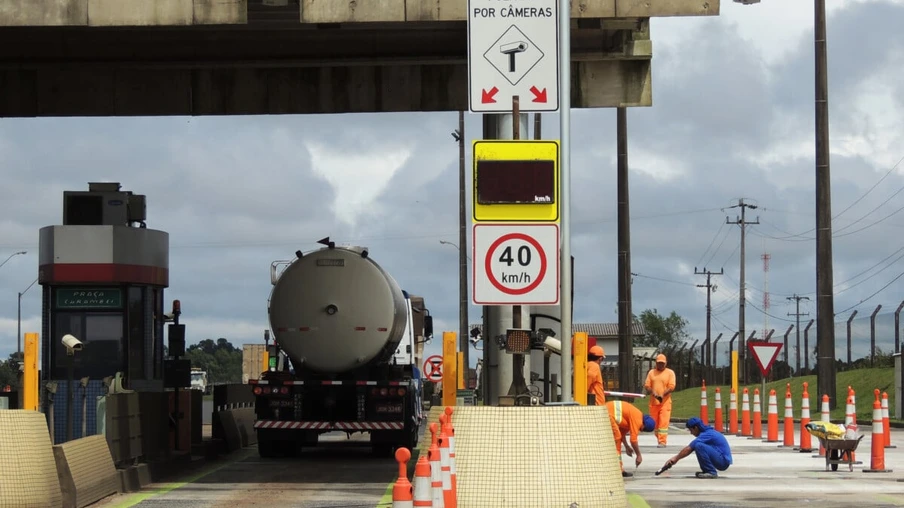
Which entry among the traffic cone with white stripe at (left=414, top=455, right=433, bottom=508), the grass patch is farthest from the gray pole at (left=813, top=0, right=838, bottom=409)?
the traffic cone with white stripe at (left=414, top=455, right=433, bottom=508)

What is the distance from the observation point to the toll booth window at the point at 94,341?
80.4 ft

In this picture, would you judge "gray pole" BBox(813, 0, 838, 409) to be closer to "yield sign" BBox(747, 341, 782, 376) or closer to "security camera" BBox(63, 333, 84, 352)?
"yield sign" BBox(747, 341, 782, 376)

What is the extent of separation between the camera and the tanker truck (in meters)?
24.6

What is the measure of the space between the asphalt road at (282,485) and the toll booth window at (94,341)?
8.13ft

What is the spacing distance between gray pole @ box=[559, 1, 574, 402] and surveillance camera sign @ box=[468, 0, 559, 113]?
55 centimetres

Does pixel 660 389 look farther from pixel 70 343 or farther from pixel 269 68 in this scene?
pixel 70 343

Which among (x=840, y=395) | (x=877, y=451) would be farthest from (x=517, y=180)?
(x=840, y=395)

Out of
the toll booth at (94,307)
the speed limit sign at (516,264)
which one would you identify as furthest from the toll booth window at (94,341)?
the speed limit sign at (516,264)

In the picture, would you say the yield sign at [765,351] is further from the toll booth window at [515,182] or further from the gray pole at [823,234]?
the toll booth window at [515,182]

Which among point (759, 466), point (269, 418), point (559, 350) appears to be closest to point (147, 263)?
point (269, 418)

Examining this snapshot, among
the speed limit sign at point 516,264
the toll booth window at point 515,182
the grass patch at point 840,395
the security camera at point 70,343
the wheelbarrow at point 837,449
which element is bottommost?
the grass patch at point 840,395

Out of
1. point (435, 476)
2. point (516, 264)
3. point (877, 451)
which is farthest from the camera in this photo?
point (877, 451)

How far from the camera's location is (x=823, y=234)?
3466 cm

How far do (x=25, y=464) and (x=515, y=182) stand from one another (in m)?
5.61
